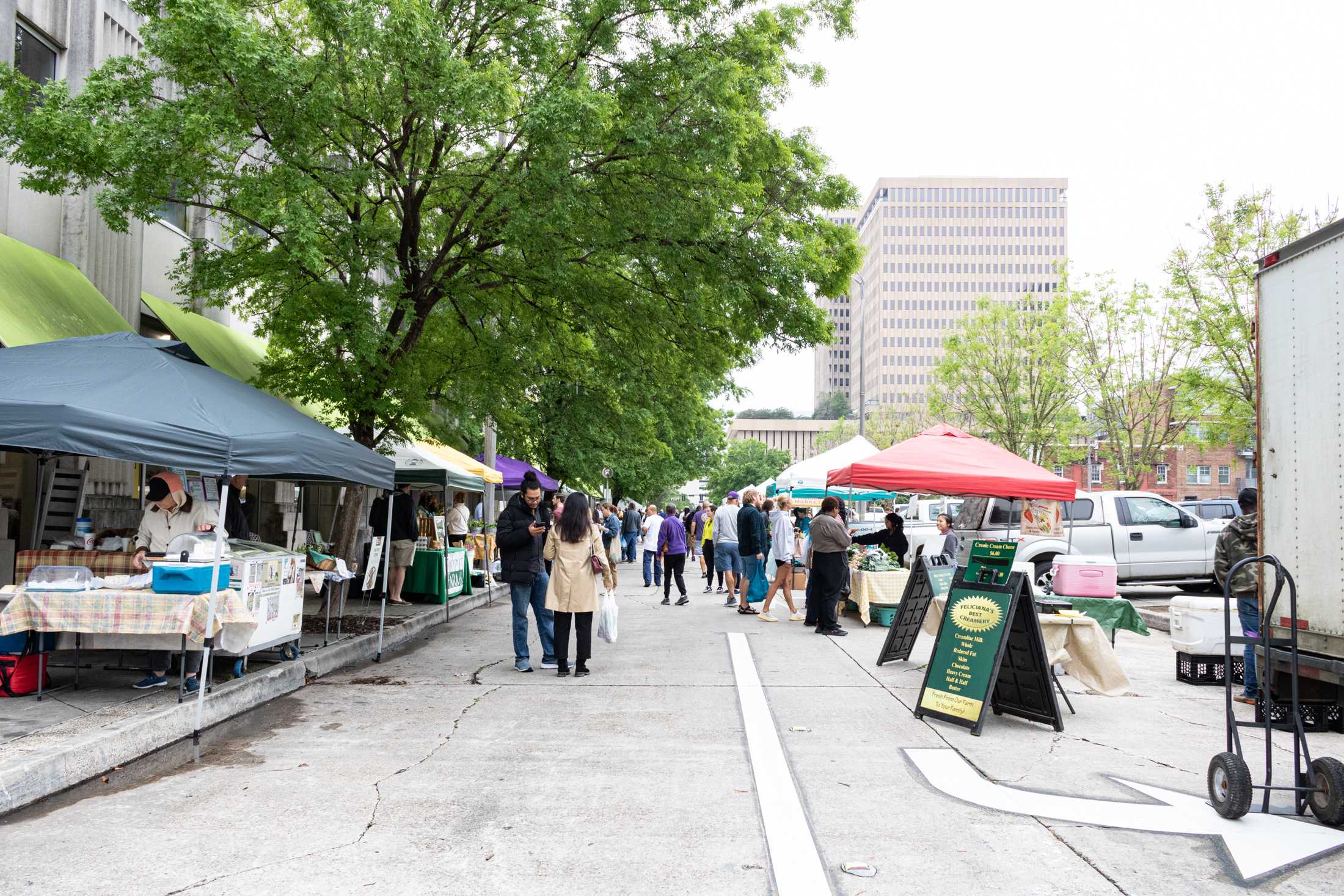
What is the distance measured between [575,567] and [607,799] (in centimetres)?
393

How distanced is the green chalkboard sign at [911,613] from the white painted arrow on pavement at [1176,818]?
13.9ft

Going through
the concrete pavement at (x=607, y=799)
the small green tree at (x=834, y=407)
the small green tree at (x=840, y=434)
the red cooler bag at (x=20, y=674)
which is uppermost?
the small green tree at (x=834, y=407)

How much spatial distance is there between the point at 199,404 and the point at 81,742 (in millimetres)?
2626

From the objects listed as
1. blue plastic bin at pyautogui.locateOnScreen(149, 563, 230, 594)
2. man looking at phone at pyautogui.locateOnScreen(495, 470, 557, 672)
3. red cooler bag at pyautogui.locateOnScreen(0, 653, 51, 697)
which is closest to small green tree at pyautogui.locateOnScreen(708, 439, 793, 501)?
man looking at phone at pyautogui.locateOnScreen(495, 470, 557, 672)

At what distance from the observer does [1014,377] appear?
35.7 metres

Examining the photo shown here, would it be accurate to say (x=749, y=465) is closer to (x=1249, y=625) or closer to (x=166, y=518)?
(x=1249, y=625)

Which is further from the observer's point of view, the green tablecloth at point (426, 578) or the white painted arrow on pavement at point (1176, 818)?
the green tablecloth at point (426, 578)

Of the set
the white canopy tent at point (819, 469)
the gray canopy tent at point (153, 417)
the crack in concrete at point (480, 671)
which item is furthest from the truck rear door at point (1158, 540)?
the gray canopy tent at point (153, 417)

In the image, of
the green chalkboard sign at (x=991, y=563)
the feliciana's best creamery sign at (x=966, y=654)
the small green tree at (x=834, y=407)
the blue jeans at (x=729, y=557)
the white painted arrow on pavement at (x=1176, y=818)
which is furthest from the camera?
the small green tree at (x=834, y=407)

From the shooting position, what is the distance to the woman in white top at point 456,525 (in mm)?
17641

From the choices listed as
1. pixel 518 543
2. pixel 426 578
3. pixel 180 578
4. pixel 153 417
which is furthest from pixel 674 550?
pixel 153 417

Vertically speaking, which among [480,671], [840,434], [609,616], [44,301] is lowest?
[480,671]

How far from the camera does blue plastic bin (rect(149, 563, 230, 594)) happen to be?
23.6 feet

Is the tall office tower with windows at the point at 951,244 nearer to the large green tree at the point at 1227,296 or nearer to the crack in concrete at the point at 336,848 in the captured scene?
the large green tree at the point at 1227,296
